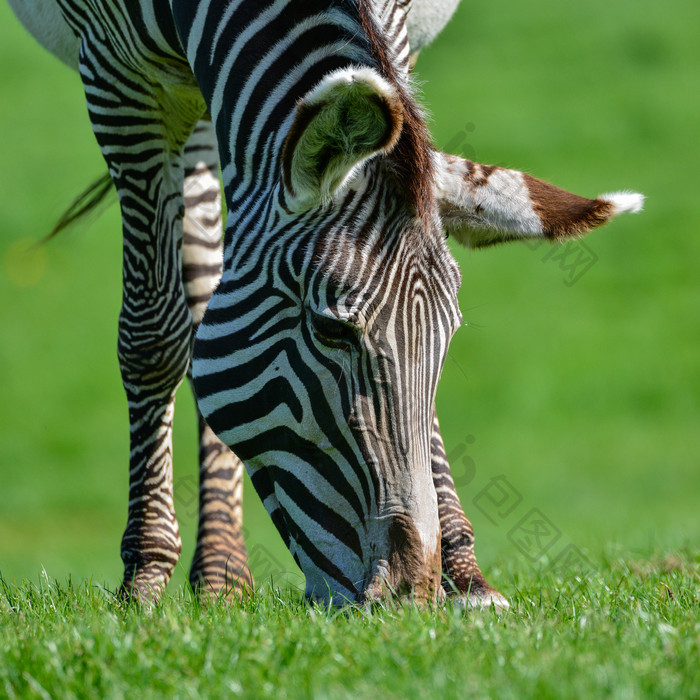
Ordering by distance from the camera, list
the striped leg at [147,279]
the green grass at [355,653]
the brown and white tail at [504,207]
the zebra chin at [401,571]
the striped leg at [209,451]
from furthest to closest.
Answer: the striped leg at [209,451] → the striped leg at [147,279] → the brown and white tail at [504,207] → the zebra chin at [401,571] → the green grass at [355,653]

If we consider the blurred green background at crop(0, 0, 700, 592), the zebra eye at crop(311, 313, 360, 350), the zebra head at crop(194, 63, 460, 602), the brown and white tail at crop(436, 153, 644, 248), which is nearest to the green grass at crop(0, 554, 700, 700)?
the zebra head at crop(194, 63, 460, 602)

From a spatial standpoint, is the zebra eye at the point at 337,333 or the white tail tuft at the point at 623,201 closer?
the zebra eye at the point at 337,333

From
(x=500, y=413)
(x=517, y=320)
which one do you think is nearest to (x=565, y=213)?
(x=500, y=413)

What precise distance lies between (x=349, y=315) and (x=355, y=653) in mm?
1109

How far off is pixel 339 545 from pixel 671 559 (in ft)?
8.91

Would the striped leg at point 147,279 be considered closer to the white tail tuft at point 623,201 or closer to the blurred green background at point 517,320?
the white tail tuft at point 623,201

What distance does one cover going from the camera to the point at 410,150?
336 cm

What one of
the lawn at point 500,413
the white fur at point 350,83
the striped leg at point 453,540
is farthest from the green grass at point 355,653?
the white fur at point 350,83

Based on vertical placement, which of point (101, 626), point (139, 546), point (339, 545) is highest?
point (339, 545)

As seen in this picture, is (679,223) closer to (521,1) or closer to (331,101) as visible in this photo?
(521,1)

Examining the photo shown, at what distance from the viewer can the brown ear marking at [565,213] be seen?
11.9 ft

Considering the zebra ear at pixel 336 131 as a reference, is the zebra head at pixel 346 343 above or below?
below

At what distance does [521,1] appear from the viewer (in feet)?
96.1

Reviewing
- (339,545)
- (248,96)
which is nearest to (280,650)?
(339,545)
